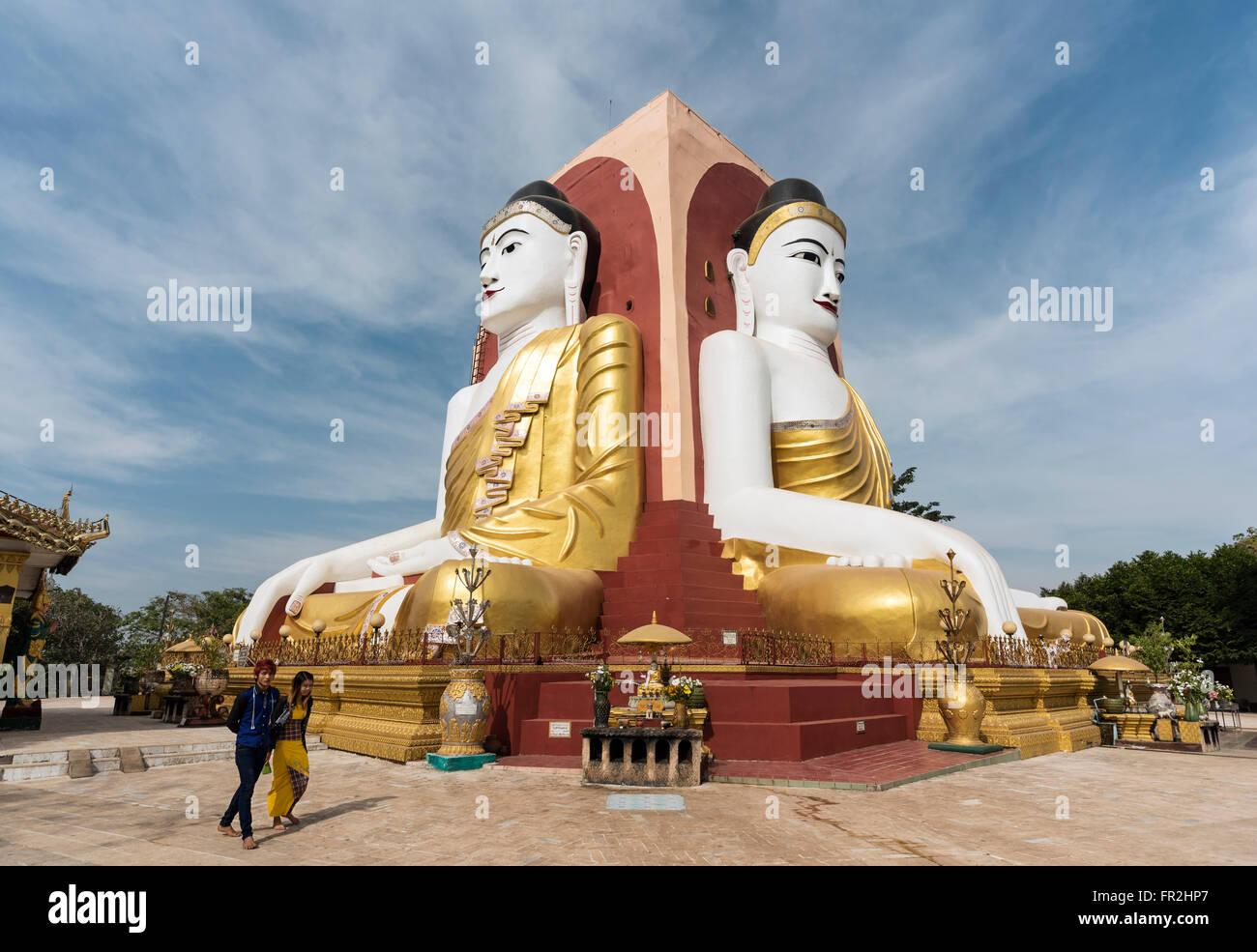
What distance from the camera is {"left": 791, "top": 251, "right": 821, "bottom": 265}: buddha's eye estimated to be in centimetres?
1541

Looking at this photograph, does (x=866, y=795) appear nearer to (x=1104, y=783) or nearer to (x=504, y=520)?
(x=1104, y=783)

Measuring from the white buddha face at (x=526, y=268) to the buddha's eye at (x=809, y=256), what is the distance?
4190 millimetres

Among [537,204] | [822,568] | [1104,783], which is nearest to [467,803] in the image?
[1104,783]

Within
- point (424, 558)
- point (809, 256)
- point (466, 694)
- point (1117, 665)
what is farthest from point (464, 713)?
point (809, 256)

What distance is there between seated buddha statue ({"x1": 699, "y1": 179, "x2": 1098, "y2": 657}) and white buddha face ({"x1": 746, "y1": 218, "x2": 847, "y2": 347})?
0.02 m

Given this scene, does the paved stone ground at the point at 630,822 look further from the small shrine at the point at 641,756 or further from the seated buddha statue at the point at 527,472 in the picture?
the seated buddha statue at the point at 527,472

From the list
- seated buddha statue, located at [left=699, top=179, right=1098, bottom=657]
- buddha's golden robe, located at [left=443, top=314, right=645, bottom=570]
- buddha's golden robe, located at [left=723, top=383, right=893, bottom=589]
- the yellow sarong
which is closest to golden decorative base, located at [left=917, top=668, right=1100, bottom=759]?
seated buddha statue, located at [left=699, top=179, right=1098, bottom=657]

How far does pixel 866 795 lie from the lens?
705 cm

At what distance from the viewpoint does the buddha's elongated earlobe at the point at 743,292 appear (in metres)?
15.8

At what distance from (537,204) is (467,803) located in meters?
12.2

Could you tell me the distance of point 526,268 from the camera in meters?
15.6

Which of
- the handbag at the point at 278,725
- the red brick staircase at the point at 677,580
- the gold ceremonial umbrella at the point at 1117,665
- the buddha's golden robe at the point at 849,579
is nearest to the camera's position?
the handbag at the point at 278,725

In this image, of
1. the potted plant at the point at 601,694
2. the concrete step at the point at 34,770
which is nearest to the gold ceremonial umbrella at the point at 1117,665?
the potted plant at the point at 601,694

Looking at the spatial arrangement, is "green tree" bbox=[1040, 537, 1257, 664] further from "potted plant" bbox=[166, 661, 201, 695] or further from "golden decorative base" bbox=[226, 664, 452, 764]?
"potted plant" bbox=[166, 661, 201, 695]
